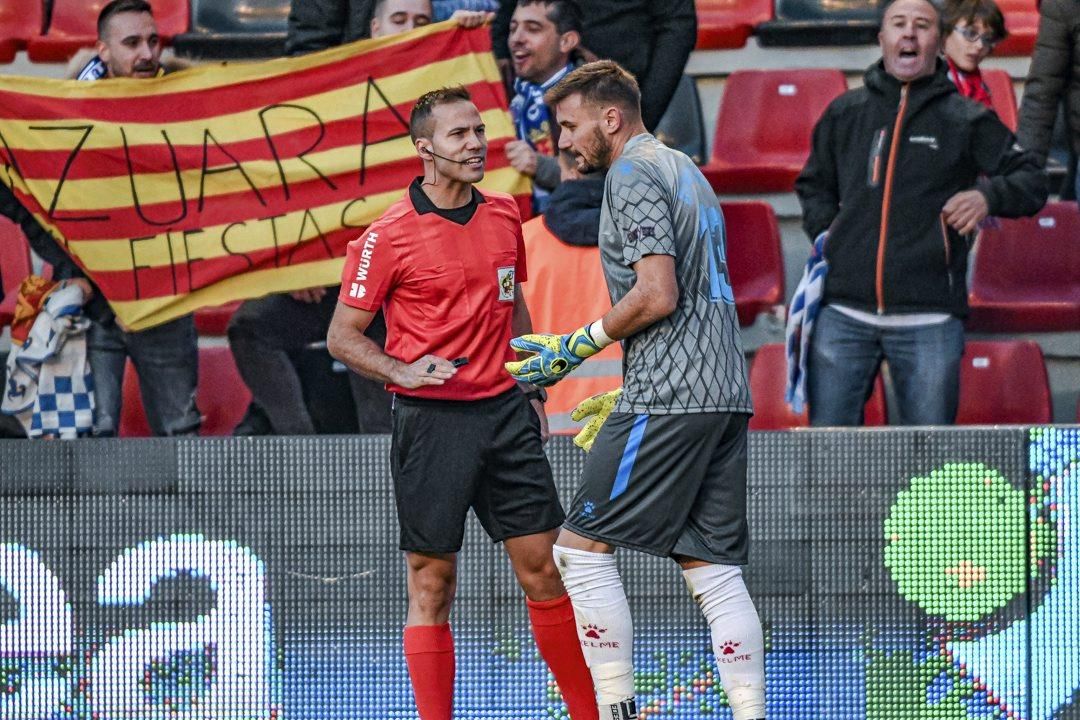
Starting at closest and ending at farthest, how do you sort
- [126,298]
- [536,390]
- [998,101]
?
[536,390] → [126,298] → [998,101]

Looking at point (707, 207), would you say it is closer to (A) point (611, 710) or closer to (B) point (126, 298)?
(A) point (611, 710)

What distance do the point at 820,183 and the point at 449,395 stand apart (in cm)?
249

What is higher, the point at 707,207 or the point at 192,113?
the point at 707,207

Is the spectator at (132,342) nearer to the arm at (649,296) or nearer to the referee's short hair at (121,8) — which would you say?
the referee's short hair at (121,8)

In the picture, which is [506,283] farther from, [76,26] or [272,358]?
[76,26]

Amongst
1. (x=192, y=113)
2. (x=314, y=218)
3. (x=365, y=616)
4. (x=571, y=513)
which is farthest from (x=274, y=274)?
(x=571, y=513)

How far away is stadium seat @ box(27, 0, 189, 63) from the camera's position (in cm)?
941

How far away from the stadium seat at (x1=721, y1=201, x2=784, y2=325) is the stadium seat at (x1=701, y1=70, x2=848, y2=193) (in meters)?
0.61

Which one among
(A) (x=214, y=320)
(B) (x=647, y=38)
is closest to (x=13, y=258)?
(A) (x=214, y=320)

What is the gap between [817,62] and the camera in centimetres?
912

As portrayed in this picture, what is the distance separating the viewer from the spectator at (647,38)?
737 cm

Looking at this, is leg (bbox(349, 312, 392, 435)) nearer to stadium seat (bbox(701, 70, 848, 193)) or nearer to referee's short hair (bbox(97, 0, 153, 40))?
referee's short hair (bbox(97, 0, 153, 40))

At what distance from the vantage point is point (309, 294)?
23.5 feet

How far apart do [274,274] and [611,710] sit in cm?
284
